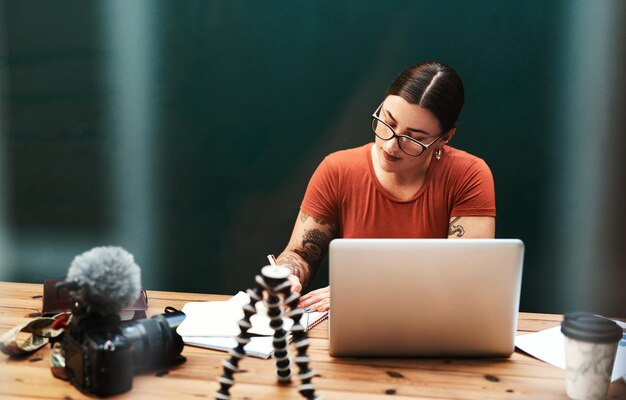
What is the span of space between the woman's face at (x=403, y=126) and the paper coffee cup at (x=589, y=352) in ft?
2.75

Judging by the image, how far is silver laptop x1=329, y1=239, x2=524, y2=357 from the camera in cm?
108

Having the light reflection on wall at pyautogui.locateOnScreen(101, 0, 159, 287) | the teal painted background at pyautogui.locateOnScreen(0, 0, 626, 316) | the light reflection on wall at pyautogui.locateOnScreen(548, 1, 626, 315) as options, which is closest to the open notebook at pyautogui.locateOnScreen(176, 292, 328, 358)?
the teal painted background at pyautogui.locateOnScreen(0, 0, 626, 316)

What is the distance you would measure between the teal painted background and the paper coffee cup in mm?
1344

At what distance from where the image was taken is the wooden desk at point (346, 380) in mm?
1015

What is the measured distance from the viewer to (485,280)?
1.09m

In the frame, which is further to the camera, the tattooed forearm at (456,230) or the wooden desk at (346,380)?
the tattooed forearm at (456,230)

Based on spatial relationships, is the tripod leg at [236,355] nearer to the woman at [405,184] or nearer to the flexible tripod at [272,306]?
the flexible tripod at [272,306]

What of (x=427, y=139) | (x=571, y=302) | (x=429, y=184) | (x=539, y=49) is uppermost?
(x=539, y=49)

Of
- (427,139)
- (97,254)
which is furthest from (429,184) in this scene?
(97,254)

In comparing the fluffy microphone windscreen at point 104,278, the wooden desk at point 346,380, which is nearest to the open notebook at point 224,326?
the wooden desk at point 346,380

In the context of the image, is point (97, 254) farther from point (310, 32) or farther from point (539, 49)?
point (539, 49)

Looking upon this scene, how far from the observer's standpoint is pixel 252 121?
2373 millimetres

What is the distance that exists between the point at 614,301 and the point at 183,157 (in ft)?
6.24

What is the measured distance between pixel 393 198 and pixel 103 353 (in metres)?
1.19
